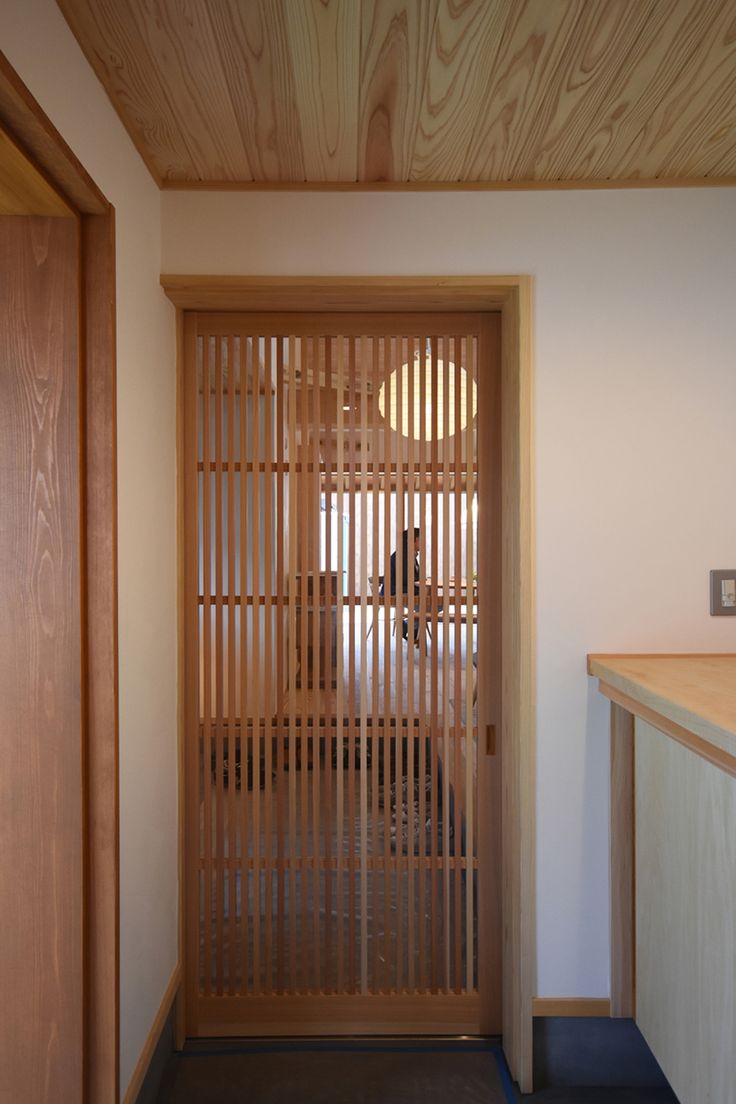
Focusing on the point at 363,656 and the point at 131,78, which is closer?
the point at 131,78

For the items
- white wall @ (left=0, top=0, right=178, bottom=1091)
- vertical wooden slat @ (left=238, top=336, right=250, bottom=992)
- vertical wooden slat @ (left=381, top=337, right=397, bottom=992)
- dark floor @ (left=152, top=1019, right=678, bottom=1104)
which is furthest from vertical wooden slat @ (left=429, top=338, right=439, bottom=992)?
white wall @ (left=0, top=0, right=178, bottom=1091)

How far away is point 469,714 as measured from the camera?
6.94ft

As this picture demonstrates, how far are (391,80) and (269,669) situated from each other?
4.98 ft

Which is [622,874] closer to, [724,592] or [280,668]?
[724,592]

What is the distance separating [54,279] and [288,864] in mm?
1677

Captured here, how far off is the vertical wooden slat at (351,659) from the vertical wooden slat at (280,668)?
0.64 feet

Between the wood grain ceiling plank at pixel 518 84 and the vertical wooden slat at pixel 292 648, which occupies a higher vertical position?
the wood grain ceiling plank at pixel 518 84

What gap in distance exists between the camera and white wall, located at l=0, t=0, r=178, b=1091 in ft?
4.91

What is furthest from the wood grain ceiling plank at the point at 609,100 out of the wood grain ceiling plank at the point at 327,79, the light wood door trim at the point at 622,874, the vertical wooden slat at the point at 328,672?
the light wood door trim at the point at 622,874

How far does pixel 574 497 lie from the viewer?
1.98 meters

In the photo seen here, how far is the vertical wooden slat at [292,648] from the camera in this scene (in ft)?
6.90

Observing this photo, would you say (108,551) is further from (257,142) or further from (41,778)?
(257,142)

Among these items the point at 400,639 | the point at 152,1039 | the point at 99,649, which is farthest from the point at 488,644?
the point at 152,1039

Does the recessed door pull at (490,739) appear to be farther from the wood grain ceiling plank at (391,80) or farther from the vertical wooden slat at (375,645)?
the wood grain ceiling plank at (391,80)
